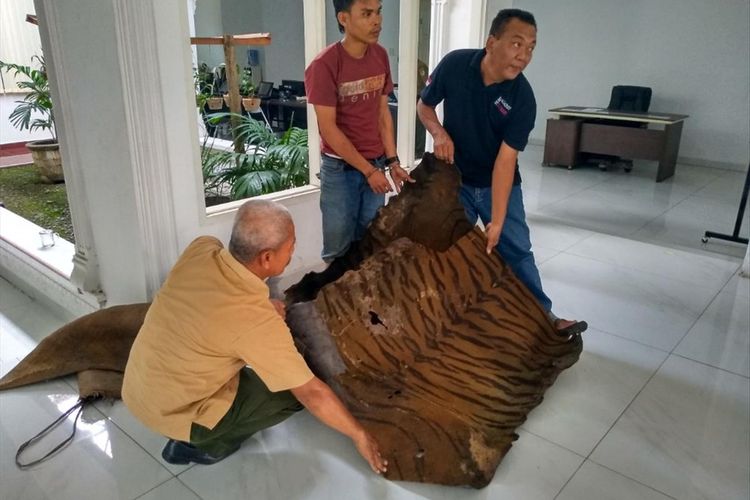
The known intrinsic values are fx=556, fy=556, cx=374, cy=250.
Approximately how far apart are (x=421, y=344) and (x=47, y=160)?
370cm

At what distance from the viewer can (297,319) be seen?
1861mm

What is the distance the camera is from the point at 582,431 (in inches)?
73.8

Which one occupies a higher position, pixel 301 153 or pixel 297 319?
pixel 301 153

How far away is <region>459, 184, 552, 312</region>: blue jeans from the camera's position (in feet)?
7.30

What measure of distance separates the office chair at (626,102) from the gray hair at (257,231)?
5.56m

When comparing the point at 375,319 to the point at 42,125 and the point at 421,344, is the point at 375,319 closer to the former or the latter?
the point at 421,344

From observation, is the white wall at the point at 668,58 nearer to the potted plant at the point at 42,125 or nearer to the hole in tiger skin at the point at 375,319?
the potted plant at the point at 42,125

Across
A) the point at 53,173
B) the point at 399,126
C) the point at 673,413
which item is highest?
the point at 399,126

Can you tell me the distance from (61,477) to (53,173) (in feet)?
11.2

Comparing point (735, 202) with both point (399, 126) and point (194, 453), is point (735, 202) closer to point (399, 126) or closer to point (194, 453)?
point (399, 126)

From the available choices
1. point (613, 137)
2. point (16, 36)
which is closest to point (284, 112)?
point (16, 36)

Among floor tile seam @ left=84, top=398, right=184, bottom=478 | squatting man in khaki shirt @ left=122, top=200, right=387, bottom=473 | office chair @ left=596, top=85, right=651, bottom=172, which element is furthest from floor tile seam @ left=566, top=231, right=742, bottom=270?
floor tile seam @ left=84, top=398, right=184, bottom=478

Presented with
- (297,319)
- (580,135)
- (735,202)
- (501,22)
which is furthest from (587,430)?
(580,135)

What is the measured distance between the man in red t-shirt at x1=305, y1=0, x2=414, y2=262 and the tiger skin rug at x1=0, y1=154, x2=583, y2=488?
132 millimetres
